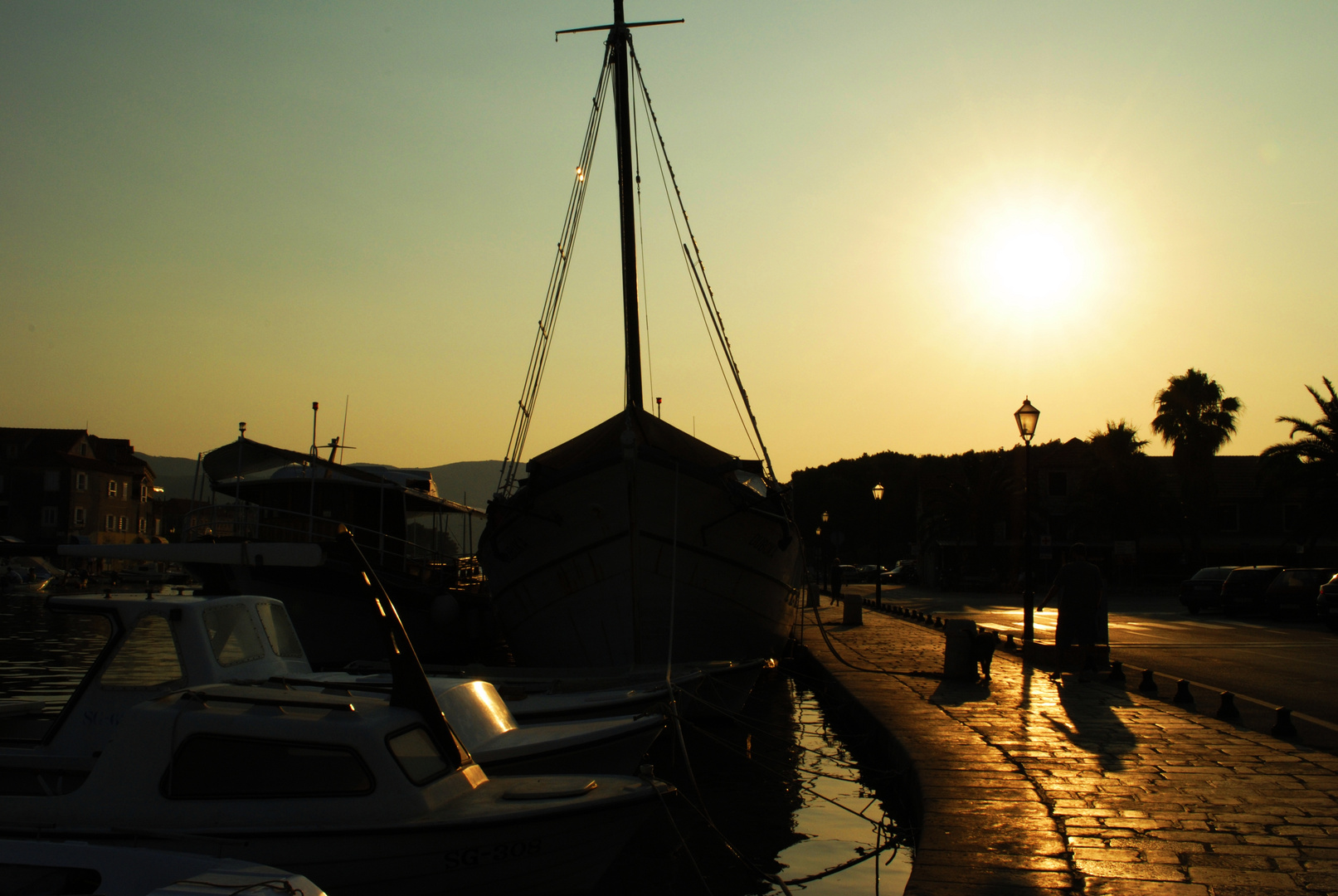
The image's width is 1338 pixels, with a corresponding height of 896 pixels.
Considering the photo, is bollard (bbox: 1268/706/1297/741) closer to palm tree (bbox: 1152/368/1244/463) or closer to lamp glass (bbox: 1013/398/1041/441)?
lamp glass (bbox: 1013/398/1041/441)

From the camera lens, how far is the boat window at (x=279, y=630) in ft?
26.4

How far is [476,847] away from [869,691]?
7.93 m

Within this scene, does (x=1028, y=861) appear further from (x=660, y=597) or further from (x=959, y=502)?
(x=959, y=502)

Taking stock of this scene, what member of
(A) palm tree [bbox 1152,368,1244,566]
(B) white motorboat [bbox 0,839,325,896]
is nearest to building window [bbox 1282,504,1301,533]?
(A) palm tree [bbox 1152,368,1244,566]

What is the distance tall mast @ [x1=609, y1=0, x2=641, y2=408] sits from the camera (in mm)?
15758

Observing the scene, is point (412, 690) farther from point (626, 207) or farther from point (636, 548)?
point (626, 207)

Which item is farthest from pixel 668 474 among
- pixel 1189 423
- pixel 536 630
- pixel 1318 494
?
pixel 1189 423

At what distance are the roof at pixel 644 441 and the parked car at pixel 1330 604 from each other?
17062 millimetres

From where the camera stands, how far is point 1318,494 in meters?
38.8

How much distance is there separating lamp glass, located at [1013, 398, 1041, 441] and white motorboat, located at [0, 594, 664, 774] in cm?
988

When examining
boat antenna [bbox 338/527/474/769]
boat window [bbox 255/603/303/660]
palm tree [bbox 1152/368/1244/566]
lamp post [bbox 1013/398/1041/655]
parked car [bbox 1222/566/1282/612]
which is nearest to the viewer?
boat antenna [bbox 338/527/474/769]

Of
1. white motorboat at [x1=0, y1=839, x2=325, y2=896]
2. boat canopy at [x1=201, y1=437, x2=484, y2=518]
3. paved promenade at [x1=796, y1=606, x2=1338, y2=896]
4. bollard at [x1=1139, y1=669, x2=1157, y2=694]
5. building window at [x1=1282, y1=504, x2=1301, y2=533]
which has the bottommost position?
paved promenade at [x1=796, y1=606, x2=1338, y2=896]

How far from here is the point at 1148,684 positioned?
40.8 feet

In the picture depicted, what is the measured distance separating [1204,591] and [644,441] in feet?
83.2
